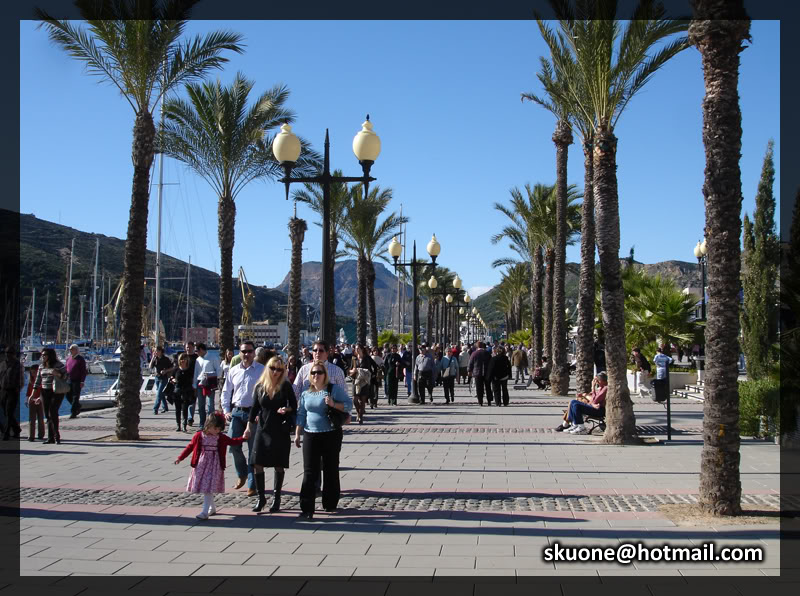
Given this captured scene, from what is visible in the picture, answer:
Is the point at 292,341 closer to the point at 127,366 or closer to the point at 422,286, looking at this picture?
the point at 127,366

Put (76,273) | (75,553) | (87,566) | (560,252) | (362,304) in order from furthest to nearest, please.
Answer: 1. (76,273)
2. (362,304)
3. (560,252)
4. (75,553)
5. (87,566)

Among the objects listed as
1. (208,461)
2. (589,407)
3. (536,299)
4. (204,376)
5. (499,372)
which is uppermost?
→ (536,299)

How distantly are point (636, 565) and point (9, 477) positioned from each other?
27.4 ft

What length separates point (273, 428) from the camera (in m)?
8.47

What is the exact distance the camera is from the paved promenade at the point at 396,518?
19.9 feet

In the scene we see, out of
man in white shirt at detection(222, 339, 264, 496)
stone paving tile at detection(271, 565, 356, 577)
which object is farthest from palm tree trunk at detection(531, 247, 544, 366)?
stone paving tile at detection(271, 565, 356, 577)

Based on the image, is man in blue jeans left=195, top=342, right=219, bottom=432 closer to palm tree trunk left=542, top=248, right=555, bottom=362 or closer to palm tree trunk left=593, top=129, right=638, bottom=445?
palm tree trunk left=593, top=129, right=638, bottom=445

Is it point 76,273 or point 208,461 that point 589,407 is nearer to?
point 208,461

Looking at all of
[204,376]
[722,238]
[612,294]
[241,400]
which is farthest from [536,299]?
[722,238]

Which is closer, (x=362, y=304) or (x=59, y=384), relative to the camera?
(x=59, y=384)

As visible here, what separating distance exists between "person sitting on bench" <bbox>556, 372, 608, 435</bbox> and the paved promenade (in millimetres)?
1167

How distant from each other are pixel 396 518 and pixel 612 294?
7.13m

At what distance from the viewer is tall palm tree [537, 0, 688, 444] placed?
13.5 m

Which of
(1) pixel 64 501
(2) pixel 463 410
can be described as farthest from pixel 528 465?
(2) pixel 463 410
